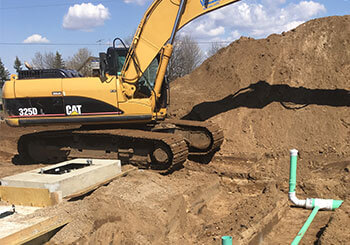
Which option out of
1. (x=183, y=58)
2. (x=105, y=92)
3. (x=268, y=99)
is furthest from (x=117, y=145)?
(x=183, y=58)

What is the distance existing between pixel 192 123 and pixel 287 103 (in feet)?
10.5

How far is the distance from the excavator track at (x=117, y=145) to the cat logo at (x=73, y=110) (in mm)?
498

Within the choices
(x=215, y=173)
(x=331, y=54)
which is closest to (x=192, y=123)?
(x=215, y=173)

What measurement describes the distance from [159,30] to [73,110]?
8.66ft

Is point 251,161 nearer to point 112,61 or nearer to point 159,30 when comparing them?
point 159,30

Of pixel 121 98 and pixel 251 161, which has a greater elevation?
pixel 121 98

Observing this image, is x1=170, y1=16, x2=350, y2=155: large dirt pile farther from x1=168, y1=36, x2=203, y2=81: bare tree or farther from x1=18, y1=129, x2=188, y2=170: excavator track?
x1=168, y1=36, x2=203, y2=81: bare tree

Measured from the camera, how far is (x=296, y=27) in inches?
447

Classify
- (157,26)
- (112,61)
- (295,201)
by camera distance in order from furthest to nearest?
(112,61)
(157,26)
(295,201)

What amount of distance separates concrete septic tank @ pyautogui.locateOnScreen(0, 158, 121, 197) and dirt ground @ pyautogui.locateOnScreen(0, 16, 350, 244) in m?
0.35

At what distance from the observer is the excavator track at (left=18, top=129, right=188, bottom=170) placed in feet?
22.2

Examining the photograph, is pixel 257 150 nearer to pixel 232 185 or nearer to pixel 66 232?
pixel 232 185

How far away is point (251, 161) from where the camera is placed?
7.64 m

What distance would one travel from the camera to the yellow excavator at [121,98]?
6.96 m
